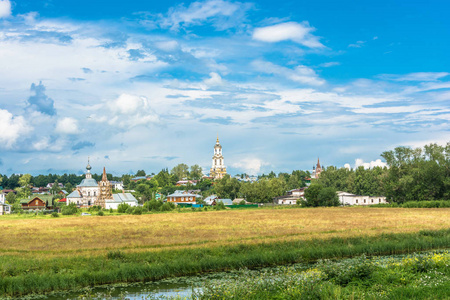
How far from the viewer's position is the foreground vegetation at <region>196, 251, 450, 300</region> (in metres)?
15.0

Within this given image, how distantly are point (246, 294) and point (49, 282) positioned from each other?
11772 millimetres

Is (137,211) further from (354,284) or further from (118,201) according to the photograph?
(354,284)

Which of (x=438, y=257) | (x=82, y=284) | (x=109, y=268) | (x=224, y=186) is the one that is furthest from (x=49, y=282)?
(x=224, y=186)

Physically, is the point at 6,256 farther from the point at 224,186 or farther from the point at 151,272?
the point at 224,186

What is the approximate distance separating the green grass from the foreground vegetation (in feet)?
21.8

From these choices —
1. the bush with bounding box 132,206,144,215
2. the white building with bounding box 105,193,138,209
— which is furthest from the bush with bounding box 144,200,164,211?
the white building with bounding box 105,193,138,209

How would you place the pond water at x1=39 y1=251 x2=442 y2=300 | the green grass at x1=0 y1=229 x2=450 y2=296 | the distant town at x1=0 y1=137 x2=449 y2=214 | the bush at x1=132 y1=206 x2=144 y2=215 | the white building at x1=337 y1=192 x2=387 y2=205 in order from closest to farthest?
the pond water at x1=39 y1=251 x2=442 y2=300
the green grass at x1=0 y1=229 x2=450 y2=296
the bush at x1=132 y1=206 x2=144 y2=215
the distant town at x1=0 y1=137 x2=449 y2=214
the white building at x1=337 y1=192 x2=387 y2=205

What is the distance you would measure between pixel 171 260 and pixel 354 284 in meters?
12.0

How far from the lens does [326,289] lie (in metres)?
15.3

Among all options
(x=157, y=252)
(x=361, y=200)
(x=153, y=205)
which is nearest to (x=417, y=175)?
(x=361, y=200)

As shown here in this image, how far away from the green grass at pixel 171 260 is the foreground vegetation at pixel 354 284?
21.8 feet

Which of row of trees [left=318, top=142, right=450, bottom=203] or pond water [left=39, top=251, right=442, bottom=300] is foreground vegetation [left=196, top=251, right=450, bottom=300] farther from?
row of trees [left=318, top=142, right=450, bottom=203]

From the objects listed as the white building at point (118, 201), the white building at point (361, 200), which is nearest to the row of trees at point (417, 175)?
the white building at point (361, 200)

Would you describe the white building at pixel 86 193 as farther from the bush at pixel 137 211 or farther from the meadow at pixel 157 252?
the meadow at pixel 157 252
